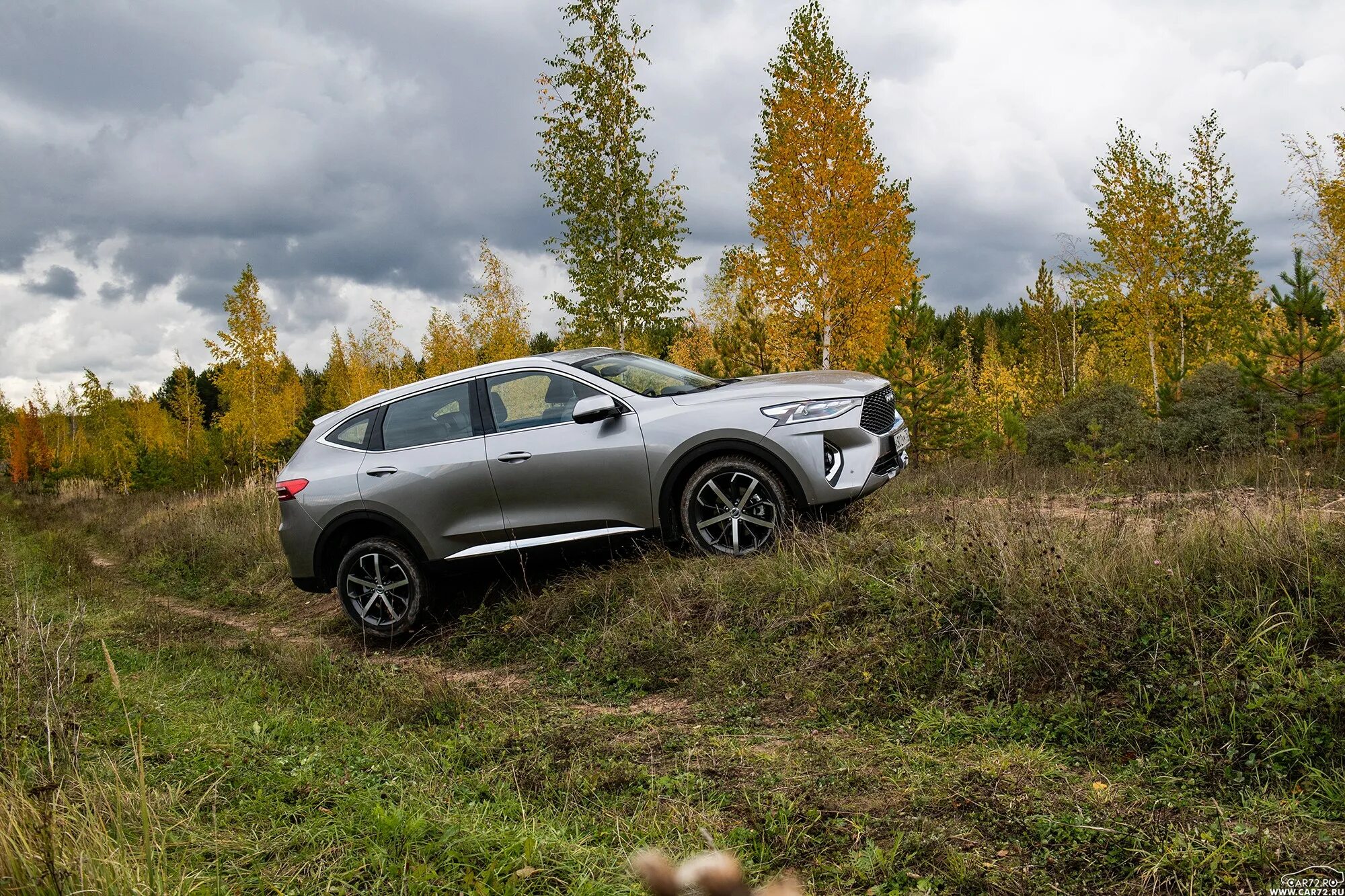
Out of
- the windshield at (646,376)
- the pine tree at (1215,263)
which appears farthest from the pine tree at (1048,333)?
the windshield at (646,376)

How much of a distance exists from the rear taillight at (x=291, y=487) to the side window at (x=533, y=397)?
184 cm

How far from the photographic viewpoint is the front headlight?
638cm

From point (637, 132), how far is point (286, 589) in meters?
15.1

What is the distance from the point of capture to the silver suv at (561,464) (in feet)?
21.1

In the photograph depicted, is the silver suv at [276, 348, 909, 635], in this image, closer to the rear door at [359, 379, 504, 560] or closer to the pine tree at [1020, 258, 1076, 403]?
the rear door at [359, 379, 504, 560]

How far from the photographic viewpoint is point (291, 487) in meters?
7.66

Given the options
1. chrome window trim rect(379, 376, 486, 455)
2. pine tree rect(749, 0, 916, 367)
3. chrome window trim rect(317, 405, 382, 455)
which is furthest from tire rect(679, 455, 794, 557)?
pine tree rect(749, 0, 916, 367)

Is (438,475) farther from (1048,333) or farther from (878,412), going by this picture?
(1048,333)

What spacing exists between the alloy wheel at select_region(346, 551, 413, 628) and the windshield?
7.73 feet

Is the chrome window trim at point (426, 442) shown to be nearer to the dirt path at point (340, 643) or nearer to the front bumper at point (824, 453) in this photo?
the dirt path at point (340, 643)

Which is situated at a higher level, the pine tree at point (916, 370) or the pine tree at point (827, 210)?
the pine tree at point (827, 210)

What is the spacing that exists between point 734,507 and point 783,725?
7.45 ft

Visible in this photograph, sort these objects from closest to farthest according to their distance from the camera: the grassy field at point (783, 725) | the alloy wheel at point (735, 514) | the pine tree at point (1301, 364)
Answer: the grassy field at point (783, 725), the alloy wheel at point (735, 514), the pine tree at point (1301, 364)

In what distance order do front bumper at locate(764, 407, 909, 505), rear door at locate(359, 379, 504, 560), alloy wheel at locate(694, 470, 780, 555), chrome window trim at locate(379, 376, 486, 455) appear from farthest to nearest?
chrome window trim at locate(379, 376, 486, 455) → rear door at locate(359, 379, 504, 560) → alloy wheel at locate(694, 470, 780, 555) → front bumper at locate(764, 407, 909, 505)
